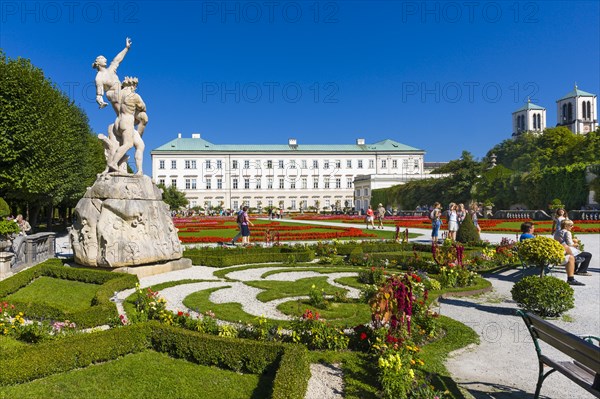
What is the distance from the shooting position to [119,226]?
30.9ft

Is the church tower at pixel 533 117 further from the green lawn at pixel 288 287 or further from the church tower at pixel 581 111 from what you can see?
the green lawn at pixel 288 287

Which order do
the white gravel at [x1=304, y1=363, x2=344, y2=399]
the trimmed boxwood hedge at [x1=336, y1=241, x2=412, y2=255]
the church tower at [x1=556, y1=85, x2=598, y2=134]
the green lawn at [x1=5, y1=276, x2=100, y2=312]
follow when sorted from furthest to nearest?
1. the church tower at [x1=556, y1=85, x2=598, y2=134]
2. the trimmed boxwood hedge at [x1=336, y1=241, x2=412, y2=255]
3. the green lawn at [x1=5, y1=276, x2=100, y2=312]
4. the white gravel at [x1=304, y1=363, x2=344, y2=399]

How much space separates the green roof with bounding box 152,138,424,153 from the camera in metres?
74.6

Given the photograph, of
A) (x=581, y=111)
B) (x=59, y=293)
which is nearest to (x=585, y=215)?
(x=59, y=293)

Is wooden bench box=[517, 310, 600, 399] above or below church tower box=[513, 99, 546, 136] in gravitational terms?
below

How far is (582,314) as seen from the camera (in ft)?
21.3

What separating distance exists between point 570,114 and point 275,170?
5625 centimetres

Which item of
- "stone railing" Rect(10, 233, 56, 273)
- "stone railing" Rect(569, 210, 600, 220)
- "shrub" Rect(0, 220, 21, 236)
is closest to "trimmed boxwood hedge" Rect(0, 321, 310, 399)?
"shrub" Rect(0, 220, 21, 236)

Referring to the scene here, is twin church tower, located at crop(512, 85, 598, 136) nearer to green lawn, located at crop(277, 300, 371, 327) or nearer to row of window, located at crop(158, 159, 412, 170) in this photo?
row of window, located at crop(158, 159, 412, 170)

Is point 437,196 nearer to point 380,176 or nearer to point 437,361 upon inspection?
point 380,176

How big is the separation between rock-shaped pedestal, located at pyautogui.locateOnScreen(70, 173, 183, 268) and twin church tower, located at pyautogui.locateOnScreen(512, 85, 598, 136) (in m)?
76.2

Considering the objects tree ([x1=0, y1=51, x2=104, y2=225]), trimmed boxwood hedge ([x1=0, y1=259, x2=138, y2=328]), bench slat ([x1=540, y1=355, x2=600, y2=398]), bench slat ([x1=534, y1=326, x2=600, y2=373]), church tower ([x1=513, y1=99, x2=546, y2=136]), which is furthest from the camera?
church tower ([x1=513, y1=99, x2=546, y2=136])

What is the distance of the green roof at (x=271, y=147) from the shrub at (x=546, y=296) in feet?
233

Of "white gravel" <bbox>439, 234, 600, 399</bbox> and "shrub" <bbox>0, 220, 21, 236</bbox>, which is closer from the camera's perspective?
"white gravel" <bbox>439, 234, 600, 399</bbox>
